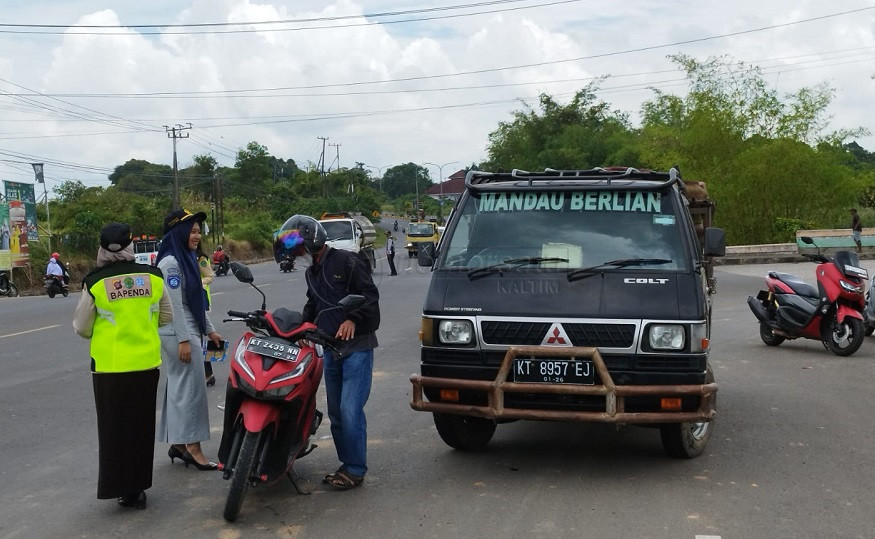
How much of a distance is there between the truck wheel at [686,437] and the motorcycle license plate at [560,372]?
67cm

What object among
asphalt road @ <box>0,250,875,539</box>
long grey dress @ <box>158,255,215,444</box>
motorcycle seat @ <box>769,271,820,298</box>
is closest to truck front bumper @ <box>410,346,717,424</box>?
asphalt road @ <box>0,250,875,539</box>

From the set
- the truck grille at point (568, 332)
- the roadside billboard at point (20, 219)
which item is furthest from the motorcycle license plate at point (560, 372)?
the roadside billboard at point (20, 219)

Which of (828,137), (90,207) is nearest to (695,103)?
(828,137)

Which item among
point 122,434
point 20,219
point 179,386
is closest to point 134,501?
point 122,434

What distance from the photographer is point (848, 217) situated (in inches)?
1539

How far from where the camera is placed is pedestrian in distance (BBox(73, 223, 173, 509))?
5.73m

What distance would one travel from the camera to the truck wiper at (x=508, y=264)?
21.8ft

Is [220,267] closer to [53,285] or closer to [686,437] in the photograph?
[53,285]

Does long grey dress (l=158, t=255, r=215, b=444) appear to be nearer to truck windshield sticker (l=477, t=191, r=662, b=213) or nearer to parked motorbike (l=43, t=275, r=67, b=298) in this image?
truck windshield sticker (l=477, t=191, r=662, b=213)

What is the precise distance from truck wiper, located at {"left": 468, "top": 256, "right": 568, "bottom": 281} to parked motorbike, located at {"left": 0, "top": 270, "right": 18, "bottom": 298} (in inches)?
1133

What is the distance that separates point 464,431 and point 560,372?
1.18 metres

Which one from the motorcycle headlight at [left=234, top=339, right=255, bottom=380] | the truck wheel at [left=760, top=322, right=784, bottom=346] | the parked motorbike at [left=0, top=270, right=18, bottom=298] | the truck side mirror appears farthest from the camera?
the parked motorbike at [left=0, top=270, right=18, bottom=298]

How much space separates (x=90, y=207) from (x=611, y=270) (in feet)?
166

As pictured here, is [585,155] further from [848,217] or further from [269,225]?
[848,217]
